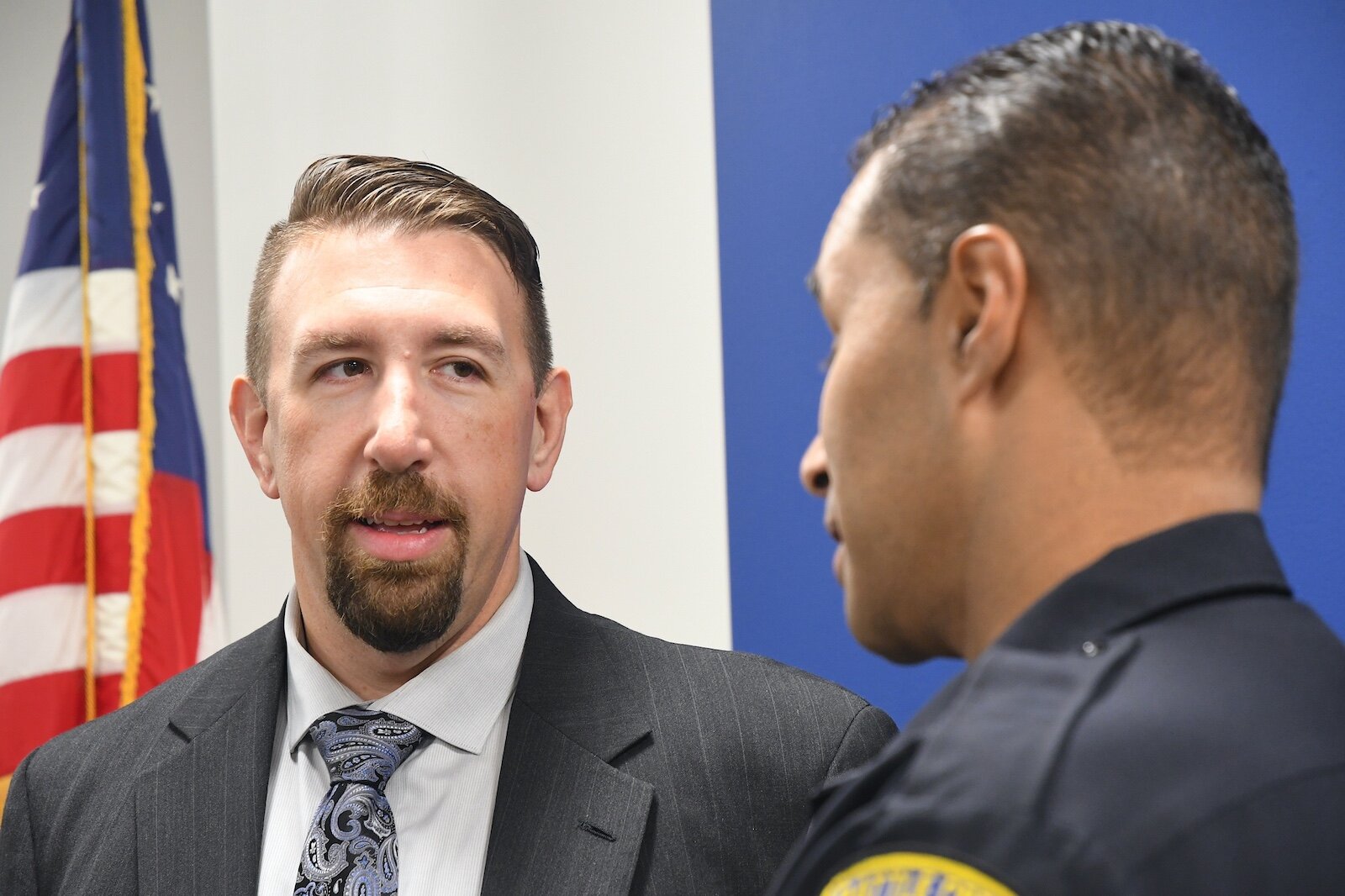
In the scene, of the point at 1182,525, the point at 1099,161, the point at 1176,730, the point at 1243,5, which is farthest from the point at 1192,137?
the point at 1243,5

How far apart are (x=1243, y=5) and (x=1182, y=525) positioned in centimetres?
164

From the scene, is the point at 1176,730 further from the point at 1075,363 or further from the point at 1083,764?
the point at 1075,363

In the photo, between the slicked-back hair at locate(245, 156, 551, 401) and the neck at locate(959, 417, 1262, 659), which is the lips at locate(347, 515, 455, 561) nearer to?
the slicked-back hair at locate(245, 156, 551, 401)

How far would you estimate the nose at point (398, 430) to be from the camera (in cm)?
146

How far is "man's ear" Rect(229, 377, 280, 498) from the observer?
5.37 feet

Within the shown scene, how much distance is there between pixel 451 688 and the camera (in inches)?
60.3

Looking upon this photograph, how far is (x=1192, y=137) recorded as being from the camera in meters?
0.79

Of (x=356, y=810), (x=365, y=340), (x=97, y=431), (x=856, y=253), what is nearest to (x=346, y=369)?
(x=365, y=340)

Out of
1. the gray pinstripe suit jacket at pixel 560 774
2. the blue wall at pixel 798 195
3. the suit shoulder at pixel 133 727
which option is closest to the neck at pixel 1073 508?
the gray pinstripe suit jacket at pixel 560 774

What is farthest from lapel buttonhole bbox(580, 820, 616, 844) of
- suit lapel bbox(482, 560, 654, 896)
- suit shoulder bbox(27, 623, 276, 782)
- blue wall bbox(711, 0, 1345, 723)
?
blue wall bbox(711, 0, 1345, 723)

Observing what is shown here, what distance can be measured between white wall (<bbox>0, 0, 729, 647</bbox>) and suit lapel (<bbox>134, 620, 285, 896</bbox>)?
1.09m

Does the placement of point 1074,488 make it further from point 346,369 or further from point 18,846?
point 18,846

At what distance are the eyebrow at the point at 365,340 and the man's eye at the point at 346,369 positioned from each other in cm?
2

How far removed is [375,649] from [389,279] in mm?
438
